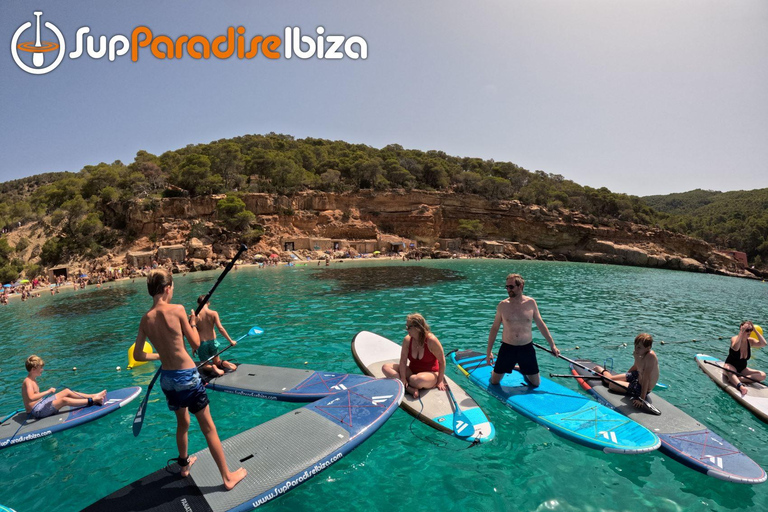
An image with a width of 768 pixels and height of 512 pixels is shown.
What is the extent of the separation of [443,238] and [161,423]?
5403 cm

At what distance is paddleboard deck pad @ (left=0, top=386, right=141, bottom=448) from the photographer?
17.7 ft

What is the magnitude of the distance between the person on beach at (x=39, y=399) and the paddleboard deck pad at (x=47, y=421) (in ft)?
0.26

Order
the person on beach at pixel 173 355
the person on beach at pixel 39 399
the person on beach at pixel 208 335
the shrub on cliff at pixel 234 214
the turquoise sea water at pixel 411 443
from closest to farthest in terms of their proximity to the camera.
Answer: the person on beach at pixel 173 355
the turquoise sea water at pixel 411 443
the person on beach at pixel 39 399
the person on beach at pixel 208 335
the shrub on cliff at pixel 234 214

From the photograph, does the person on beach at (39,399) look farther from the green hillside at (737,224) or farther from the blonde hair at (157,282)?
the green hillside at (737,224)

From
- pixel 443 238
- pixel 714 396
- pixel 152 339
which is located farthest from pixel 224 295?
pixel 443 238

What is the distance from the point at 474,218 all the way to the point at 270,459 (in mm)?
58923

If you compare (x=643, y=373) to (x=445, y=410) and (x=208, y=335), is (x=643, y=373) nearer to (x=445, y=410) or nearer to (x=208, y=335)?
(x=445, y=410)

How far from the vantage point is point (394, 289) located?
21547 millimetres

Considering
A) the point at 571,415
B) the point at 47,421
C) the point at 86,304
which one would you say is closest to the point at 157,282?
the point at 47,421

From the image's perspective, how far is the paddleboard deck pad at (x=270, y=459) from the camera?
11.5 feet

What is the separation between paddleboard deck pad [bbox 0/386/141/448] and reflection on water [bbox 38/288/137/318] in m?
15.4

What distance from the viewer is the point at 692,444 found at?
4.61 m

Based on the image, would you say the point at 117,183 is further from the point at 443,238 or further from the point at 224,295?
the point at 443,238

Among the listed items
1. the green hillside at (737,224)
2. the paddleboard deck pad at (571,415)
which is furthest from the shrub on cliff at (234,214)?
the green hillside at (737,224)
